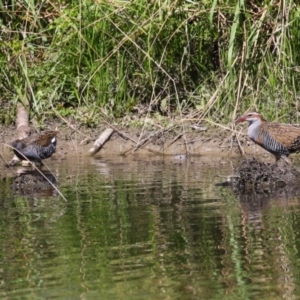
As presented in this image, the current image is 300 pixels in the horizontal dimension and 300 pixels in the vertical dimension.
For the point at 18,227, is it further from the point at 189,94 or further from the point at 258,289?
the point at 189,94

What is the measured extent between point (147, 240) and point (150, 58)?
5605 mm

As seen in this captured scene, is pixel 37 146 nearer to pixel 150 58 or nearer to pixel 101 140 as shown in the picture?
pixel 101 140

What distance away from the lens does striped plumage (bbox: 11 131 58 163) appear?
→ 1199cm

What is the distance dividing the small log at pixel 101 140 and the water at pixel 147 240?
2.12 meters

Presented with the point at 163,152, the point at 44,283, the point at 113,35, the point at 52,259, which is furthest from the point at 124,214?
the point at 113,35

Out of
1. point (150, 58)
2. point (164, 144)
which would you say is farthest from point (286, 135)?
point (150, 58)

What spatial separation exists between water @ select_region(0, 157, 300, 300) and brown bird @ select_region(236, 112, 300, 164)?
3.25 ft

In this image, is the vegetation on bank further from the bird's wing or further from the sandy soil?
the bird's wing

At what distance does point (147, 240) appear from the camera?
23.4 feet

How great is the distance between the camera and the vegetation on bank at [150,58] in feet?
40.6

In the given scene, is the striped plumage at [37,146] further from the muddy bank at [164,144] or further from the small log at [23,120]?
the small log at [23,120]

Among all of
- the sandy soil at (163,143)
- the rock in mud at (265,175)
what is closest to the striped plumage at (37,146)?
the sandy soil at (163,143)

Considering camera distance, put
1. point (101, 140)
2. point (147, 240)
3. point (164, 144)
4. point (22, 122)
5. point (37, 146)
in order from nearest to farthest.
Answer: point (147, 240) < point (37, 146) < point (164, 144) < point (101, 140) < point (22, 122)

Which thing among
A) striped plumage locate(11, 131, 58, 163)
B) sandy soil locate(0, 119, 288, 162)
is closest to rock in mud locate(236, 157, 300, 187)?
sandy soil locate(0, 119, 288, 162)
